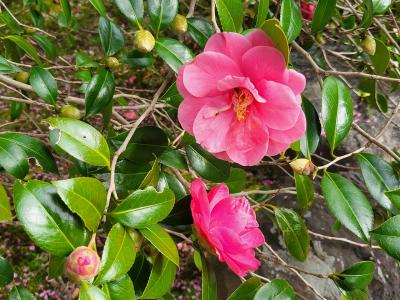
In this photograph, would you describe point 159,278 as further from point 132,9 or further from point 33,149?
point 132,9

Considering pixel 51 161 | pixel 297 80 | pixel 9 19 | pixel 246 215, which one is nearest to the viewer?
pixel 297 80

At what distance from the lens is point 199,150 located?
0.93 meters

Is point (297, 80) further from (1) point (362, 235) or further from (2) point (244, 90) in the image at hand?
(1) point (362, 235)

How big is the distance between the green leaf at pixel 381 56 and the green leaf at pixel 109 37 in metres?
0.53

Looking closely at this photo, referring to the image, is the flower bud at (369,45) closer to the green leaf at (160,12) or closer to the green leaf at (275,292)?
the green leaf at (160,12)

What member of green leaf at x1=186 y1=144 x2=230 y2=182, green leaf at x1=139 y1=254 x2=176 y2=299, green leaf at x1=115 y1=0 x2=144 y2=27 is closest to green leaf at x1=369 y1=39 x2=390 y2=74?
green leaf at x1=186 y1=144 x2=230 y2=182

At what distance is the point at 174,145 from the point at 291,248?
1.10 ft

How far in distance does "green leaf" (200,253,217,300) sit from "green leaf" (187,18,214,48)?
0.43 meters

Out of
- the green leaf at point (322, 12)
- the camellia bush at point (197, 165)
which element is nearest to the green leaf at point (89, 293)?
the camellia bush at point (197, 165)

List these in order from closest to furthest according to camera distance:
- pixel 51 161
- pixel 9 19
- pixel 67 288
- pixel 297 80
Answer: pixel 297 80, pixel 51 161, pixel 9 19, pixel 67 288

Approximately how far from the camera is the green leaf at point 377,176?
0.85 metres

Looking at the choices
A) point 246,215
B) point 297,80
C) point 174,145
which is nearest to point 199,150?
point 174,145

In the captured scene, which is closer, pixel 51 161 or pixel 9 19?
pixel 51 161

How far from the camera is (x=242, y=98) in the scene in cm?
71
